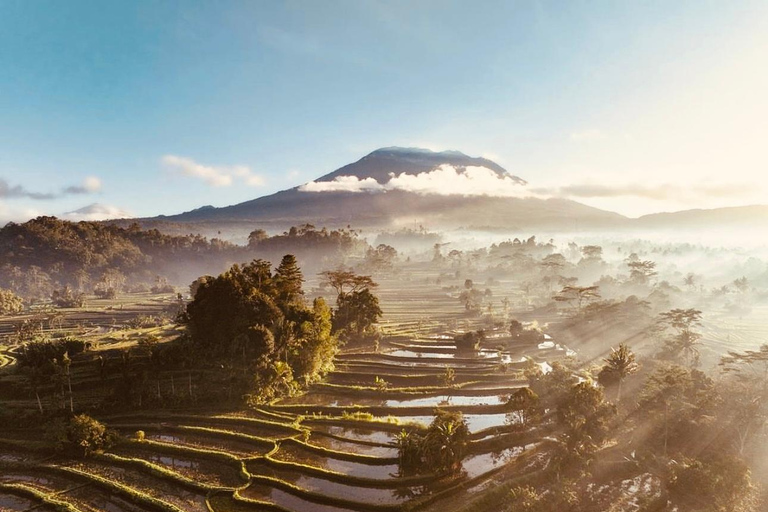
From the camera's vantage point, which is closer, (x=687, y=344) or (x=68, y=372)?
(x=68, y=372)

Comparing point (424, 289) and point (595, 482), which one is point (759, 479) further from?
point (424, 289)

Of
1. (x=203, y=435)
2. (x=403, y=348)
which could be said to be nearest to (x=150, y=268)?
(x=403, y=348)

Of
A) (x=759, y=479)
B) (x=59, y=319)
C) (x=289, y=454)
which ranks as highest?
(x=59, y=319)

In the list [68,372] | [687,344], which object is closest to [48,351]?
[68,372]

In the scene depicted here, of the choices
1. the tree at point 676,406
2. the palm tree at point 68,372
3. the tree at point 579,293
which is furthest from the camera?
the tree at point 579,293

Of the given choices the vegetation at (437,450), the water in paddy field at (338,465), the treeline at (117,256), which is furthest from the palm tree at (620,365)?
the treeline at (117,256)

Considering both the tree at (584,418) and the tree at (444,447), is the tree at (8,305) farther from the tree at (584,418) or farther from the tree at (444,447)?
the tree at (584,418)

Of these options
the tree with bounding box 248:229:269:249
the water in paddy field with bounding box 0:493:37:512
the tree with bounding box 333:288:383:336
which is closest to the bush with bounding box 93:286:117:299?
the tree with bounding box 248:229:269:249

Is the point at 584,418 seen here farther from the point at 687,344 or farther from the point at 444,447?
the point at 687,344
